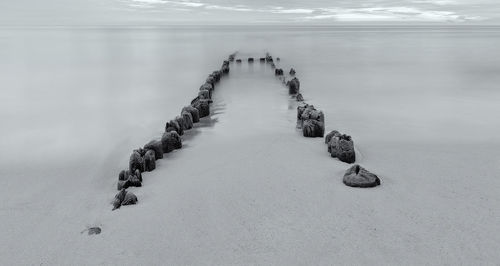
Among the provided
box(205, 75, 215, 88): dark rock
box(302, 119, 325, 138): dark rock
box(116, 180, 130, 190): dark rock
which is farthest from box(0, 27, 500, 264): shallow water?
box(302, 119, 325, 138): dark rock

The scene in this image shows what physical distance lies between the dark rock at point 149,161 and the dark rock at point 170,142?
0.71 metres

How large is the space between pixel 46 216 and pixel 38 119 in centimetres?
580

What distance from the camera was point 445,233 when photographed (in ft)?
13.1

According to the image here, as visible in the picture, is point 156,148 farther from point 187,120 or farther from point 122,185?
point 187,120

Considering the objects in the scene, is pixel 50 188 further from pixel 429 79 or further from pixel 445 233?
pixel 429 79

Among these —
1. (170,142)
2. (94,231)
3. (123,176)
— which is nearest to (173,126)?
(170,142)

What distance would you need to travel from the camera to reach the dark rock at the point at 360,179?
5.08m

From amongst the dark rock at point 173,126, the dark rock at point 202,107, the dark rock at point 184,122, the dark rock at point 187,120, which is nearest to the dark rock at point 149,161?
the dark rock at point 173,126

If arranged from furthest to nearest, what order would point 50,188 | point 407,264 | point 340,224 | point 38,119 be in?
Result: point 38,119, point 50,188, point 340,224, point 407,264

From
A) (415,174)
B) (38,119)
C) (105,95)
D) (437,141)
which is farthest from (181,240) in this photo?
(105,95)

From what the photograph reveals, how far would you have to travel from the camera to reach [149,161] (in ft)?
19.3

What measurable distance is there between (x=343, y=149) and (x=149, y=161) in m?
2.58

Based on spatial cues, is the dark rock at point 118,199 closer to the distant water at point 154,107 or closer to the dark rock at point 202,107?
the distant water at point 154,107

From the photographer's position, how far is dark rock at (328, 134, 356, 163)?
6043 millimetres
